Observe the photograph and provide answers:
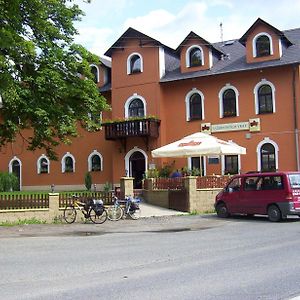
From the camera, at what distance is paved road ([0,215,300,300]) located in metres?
7.34

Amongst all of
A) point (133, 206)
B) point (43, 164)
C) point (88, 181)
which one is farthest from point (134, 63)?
point (133, 206)

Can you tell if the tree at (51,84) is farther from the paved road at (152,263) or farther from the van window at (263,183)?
the van window at (263,183)

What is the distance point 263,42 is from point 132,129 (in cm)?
979

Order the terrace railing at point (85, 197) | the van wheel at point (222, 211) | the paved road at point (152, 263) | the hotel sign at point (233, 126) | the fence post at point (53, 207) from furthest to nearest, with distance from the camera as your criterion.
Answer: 1. the hotel sign at point (233, 126)
2. the van wheel at point (222, 211)
3. the terrace railing at point (85, 197)
4. the fence post at point (53, 207)
5. the paved road at point (152, 263)

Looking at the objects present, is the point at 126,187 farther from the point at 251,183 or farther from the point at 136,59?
the point at 136,59

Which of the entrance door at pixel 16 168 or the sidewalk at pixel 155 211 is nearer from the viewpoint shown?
the sidewalk at pixel 155 211

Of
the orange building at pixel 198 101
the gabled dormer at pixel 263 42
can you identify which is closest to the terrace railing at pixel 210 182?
the orange building at pixel 198 101

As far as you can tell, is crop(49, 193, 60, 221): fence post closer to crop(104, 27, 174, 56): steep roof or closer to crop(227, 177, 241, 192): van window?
crop(227, 177, 241, 192): van window

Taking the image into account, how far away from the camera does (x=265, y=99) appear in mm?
31016

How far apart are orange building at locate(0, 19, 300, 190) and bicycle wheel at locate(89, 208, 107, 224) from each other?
13027 mm

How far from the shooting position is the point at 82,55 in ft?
83.0

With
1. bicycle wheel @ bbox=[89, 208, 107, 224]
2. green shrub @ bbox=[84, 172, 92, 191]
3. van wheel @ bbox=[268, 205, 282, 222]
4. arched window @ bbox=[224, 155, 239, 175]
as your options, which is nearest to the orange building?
arched window @ bbox=[224, 155, 239, 175]

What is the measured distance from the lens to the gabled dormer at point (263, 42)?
30422mm

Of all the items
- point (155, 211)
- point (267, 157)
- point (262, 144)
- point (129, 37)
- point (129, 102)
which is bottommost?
point (155, 211)
